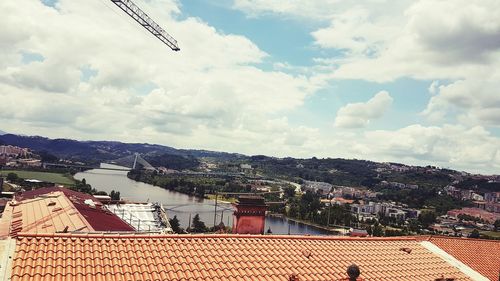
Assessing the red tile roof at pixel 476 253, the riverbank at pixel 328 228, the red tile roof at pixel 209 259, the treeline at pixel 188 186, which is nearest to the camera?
the red tile roof at pixel 209 259

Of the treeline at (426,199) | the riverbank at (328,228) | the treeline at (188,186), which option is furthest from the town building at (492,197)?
the riverbank at (328,228)

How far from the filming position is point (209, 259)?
8984mm

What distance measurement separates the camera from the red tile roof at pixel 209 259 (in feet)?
25.3

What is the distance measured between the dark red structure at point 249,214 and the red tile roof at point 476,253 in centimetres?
803

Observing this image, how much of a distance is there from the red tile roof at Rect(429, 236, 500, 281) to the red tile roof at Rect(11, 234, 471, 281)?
669cm

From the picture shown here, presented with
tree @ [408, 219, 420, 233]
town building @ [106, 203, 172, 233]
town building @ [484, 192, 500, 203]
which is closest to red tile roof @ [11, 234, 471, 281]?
Result: town building @ [106, 203, 172, 233]

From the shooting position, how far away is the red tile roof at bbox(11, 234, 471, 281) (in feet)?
25.3

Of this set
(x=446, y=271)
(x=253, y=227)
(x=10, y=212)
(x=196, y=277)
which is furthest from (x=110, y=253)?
(x=10, y=212)

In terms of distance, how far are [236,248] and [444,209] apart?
6293 inches

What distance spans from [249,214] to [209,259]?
4.32 metres

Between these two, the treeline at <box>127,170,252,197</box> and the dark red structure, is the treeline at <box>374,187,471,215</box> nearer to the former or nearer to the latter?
the treeline at <box>127,170,252,197</box>

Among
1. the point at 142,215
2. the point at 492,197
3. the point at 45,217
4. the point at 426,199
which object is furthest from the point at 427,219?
the point at 45,217

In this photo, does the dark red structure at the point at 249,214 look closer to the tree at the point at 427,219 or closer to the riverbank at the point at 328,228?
the riverbank at the point at 328,228

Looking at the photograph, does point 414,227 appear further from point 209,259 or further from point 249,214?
point 209,259
